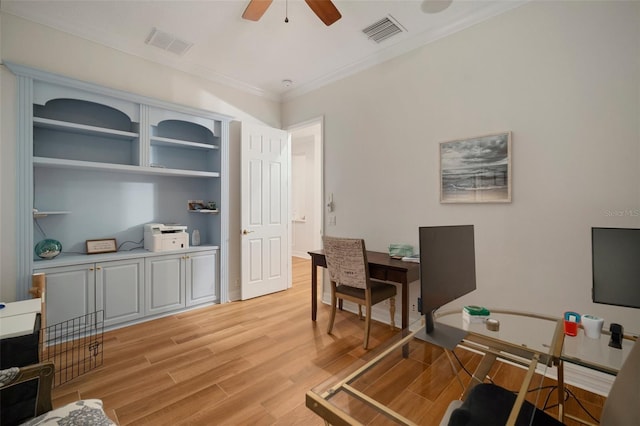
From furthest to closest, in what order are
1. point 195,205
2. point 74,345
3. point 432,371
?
1. point 195,205
2. point 74,345
3. point 432,371

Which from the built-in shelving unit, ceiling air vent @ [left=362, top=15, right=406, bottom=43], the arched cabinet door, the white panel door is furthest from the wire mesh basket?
ceiling air vent @ [left=362, top=15, right=406, bottom=43]

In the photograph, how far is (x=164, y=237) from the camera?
3.32 meters

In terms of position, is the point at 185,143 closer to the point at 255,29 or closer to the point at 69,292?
the point at 255,29

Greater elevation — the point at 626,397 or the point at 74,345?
the point at 626,397

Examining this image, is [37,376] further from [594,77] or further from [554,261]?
[594,77]

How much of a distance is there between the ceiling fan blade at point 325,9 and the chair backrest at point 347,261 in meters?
1.83

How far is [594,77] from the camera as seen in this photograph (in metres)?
2.04

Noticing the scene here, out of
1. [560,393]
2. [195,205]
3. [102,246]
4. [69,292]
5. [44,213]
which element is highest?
[195,205]

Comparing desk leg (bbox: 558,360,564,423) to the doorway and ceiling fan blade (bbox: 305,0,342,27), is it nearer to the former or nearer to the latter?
ceiling fan blade (bbox: 305,0,342,27)

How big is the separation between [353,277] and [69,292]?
2.66 metres

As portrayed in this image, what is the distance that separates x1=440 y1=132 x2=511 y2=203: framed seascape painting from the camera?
2.42 meters

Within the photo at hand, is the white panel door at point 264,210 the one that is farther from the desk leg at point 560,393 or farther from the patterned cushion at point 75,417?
the desk leg at point 560,393

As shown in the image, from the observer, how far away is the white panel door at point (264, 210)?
12.9 feet

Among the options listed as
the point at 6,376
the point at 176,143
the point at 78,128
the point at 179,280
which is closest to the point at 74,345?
the point at 179,280
